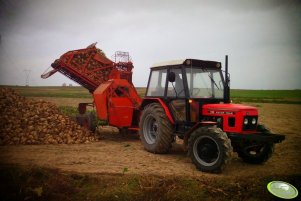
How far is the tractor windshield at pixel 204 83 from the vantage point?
730cm

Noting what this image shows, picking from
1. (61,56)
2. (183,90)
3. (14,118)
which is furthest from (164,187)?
(61,56)

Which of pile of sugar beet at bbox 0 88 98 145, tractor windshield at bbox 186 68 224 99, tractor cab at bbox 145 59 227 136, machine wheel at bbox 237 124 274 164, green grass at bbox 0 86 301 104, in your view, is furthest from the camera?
green grass at bbox 0 86 301 104

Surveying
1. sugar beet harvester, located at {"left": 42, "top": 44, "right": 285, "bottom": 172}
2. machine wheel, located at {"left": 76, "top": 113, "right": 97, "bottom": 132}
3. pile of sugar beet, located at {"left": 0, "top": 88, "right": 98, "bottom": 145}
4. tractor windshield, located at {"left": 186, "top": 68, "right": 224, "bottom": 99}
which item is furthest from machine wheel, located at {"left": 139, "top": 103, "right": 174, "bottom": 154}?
machine wheel, located at {"left": 76, "top": 113, "right": 97, "bottom": 132}

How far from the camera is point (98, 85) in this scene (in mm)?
11031

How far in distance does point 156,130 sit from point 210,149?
232 centimetres

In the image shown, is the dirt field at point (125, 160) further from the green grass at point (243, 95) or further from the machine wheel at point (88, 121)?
the green grass at point (243, 95)

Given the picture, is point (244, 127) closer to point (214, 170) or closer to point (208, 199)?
point (214, 170)

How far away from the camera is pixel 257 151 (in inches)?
287

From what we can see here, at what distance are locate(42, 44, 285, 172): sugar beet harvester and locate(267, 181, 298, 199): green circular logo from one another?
969 mm

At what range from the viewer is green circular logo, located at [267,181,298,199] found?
196 inches

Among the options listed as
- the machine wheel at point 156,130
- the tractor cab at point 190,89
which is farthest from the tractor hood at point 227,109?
the machine wheel at point 156,130

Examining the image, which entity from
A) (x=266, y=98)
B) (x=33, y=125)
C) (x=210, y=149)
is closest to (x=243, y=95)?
(x=266, y=98)

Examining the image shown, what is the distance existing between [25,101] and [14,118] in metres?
1.51

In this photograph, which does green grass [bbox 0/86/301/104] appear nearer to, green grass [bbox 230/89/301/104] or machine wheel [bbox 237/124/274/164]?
green grass [bbox 230/89/301/104]
